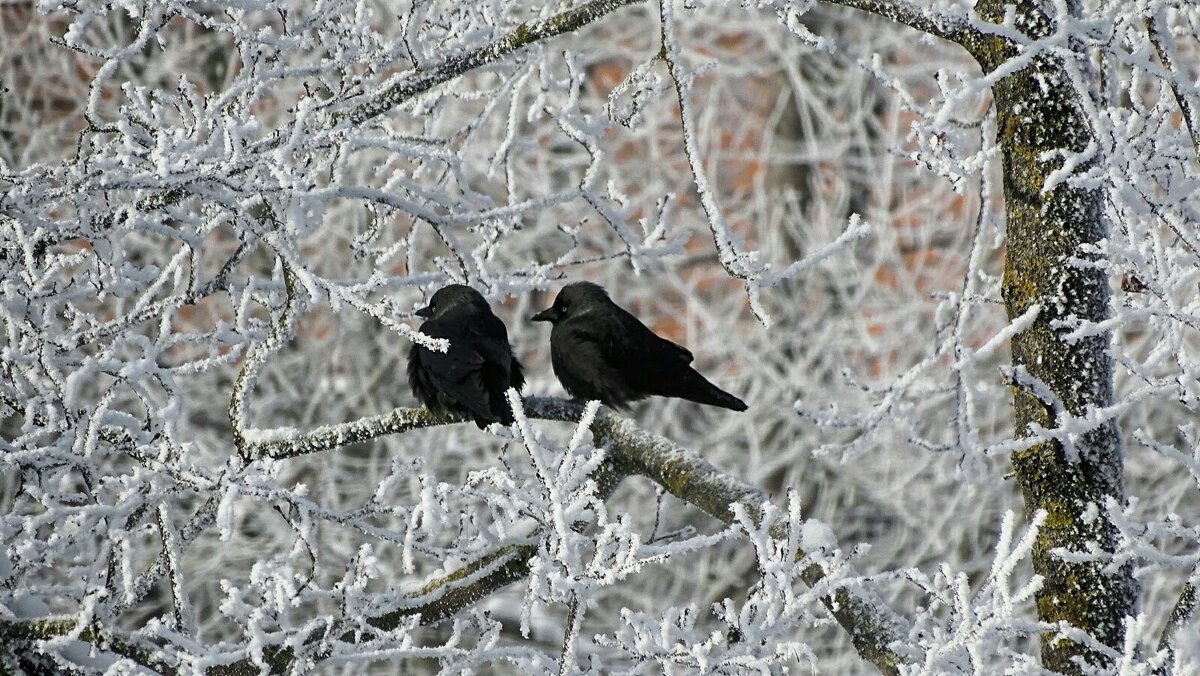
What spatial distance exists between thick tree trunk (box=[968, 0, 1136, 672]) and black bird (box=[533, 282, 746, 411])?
222 cm

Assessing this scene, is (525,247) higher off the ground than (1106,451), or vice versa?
(1106,451)

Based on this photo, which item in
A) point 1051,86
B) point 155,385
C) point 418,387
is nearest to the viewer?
point 1051,86

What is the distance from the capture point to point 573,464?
109 inches

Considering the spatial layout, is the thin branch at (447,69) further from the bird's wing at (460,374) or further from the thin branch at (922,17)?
the bird's wing at (460,374)

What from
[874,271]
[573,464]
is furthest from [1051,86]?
[874,271]

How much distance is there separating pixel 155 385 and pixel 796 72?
704cm

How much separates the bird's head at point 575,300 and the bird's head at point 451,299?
1.12 feet

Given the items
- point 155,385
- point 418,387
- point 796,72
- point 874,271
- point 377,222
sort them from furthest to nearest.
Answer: point 796,72, point 874,271, point 155,385, point 418,387, point 377,222

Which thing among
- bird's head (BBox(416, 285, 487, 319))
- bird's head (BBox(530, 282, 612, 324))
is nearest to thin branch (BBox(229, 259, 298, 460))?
bird's head (BBox(416, 285, 487, 319))

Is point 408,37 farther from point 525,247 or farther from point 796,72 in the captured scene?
point 796,72

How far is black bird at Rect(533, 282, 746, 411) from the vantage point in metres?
5.67

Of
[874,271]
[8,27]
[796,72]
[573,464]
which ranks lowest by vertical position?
[874,271]

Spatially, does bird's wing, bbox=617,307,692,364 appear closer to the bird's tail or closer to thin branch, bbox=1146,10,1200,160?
the bird's tail

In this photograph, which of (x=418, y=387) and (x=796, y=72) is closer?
(x=418, y=387)
